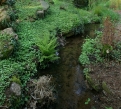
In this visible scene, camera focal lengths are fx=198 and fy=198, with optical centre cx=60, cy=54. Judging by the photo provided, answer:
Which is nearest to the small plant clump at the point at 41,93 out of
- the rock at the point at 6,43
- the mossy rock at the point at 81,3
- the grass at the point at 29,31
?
the grass at the point at 29,31

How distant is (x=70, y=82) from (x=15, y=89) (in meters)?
1.96

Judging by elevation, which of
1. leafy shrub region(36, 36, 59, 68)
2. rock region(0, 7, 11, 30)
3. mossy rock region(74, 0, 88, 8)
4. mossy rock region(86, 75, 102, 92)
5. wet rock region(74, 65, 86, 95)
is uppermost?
rock region(0, 7, 11, 30)

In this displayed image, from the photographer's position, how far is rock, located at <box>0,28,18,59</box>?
6.55m

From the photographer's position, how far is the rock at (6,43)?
6.55 metres

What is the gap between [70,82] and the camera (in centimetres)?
654

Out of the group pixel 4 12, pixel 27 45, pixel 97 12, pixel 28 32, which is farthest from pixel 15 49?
pixel 97 12

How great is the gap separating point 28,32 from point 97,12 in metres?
5.64

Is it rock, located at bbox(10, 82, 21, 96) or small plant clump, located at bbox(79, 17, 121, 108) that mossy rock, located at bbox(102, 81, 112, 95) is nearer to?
small plant clump, located at bbox(79, 17, 121, 108)

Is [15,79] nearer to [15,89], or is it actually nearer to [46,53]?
[15,89]

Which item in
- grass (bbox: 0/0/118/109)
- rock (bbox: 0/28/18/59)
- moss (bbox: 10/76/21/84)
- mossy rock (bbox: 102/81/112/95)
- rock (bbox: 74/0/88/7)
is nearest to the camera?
moss (bbox: 10/76/21/84)

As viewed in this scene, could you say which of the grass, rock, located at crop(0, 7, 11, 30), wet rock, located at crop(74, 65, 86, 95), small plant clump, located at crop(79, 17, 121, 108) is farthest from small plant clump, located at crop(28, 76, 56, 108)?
rock, located at crop(0, 7, 11, 30)

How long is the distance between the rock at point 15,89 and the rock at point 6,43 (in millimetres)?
1413

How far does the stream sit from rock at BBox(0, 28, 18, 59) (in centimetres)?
132

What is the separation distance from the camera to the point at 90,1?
45.1 ft
